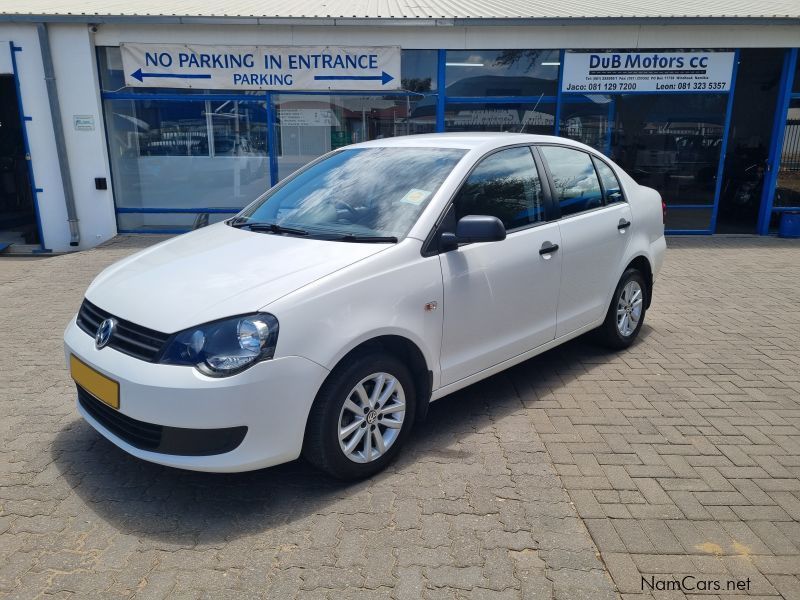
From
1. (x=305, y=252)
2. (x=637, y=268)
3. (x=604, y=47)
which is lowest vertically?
(x=637, y=268)

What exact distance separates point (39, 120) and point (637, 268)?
928 centimetres

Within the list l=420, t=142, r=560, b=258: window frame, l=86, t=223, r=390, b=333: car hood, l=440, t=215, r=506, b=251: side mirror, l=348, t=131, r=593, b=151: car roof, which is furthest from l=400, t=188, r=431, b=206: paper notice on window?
l=348, t=131, r=593, b=151: car roof

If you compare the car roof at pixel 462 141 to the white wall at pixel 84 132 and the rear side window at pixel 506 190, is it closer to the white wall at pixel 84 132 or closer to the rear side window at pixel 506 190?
the rear side window at pixel 506 190

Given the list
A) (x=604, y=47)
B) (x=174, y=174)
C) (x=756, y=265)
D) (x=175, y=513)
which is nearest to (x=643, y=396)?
(x=175, y=513)

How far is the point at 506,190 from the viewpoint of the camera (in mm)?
4008

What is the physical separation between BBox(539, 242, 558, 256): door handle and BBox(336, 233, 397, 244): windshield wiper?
117 centimetres

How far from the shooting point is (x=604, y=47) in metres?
10.1

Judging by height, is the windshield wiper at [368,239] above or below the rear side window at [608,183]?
below

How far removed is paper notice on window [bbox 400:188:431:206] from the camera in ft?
11.7

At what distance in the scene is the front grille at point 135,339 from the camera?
2.83 m

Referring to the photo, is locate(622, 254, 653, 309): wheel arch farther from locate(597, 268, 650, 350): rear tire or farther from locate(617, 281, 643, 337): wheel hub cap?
locate(617, 281, 643, 337): wheel hub cap

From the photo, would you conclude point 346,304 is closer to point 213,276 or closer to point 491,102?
point 213,276

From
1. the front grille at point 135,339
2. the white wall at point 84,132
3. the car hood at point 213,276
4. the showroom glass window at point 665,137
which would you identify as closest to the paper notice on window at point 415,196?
the car hood at point 213,276

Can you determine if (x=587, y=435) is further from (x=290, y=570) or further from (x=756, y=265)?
(x=756, y=265)
